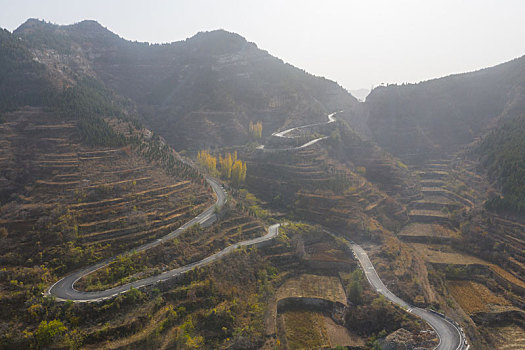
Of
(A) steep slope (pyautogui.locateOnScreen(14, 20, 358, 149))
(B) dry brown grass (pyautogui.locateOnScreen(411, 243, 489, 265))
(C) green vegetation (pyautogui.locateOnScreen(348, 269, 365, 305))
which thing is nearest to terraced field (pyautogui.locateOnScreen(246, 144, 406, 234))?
(B) dry brown grass (pyautogui.locateOnScreen(411, 243, 489, 265))

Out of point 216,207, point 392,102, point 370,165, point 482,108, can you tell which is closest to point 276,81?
point 392,102

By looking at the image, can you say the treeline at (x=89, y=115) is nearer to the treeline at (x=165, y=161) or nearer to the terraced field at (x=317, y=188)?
the treeline at (x=165, y=161)

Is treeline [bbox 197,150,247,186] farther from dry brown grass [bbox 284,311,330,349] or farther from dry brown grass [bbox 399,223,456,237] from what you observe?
dry brown grass [bbox 399,223,456,237]

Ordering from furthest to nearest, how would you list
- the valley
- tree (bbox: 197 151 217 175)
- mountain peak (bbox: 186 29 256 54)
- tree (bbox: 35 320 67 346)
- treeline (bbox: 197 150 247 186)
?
mountain peak (bbox: 186 29 256 54), tree (bbox: 197 151 217 175), treeline (bbox: 197 150 247 186), the valley, tree (bbox: 35 320 67 346)

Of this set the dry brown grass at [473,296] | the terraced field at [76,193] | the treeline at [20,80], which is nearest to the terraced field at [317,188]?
the dry brown grass at [473,296]

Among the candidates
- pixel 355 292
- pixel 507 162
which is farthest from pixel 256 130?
pixel 507 162

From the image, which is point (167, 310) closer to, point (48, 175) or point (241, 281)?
point (241, 281)
